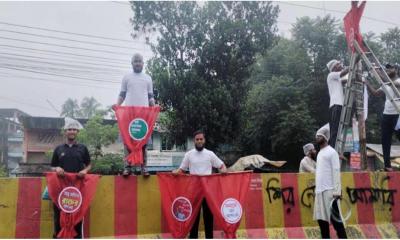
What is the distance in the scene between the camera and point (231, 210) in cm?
572

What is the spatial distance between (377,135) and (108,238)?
79.8 feet

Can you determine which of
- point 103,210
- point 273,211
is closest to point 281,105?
point 273,211

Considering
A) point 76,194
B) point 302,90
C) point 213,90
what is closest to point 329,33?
point 302,90

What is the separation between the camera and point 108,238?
231 inches

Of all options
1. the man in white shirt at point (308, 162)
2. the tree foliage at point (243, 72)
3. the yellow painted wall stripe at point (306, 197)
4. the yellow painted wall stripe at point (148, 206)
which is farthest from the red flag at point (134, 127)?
the tree foliage at point (243, 72)

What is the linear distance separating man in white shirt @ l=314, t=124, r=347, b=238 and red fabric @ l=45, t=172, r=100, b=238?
10.4 ft

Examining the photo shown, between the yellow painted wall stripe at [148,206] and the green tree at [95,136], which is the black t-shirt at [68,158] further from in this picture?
the green tree at [95,136]

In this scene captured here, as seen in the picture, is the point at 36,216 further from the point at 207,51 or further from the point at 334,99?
the point at 207,51

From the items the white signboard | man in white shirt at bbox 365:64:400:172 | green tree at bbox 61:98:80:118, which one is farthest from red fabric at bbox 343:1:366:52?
green tree at bbox 61:98:80:118

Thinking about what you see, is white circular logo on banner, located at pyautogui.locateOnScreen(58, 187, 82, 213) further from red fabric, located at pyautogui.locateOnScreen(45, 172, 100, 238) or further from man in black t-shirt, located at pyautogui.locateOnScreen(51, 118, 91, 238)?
man in black t-shirt, located at pyautogui.locateOnScreen(51, 118, 91, 238)

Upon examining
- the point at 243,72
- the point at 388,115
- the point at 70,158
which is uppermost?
the point at 243,72

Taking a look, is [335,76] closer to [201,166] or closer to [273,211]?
[273,211]

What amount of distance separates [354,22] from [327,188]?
3481mm

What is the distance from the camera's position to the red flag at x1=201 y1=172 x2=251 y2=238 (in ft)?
18.6
